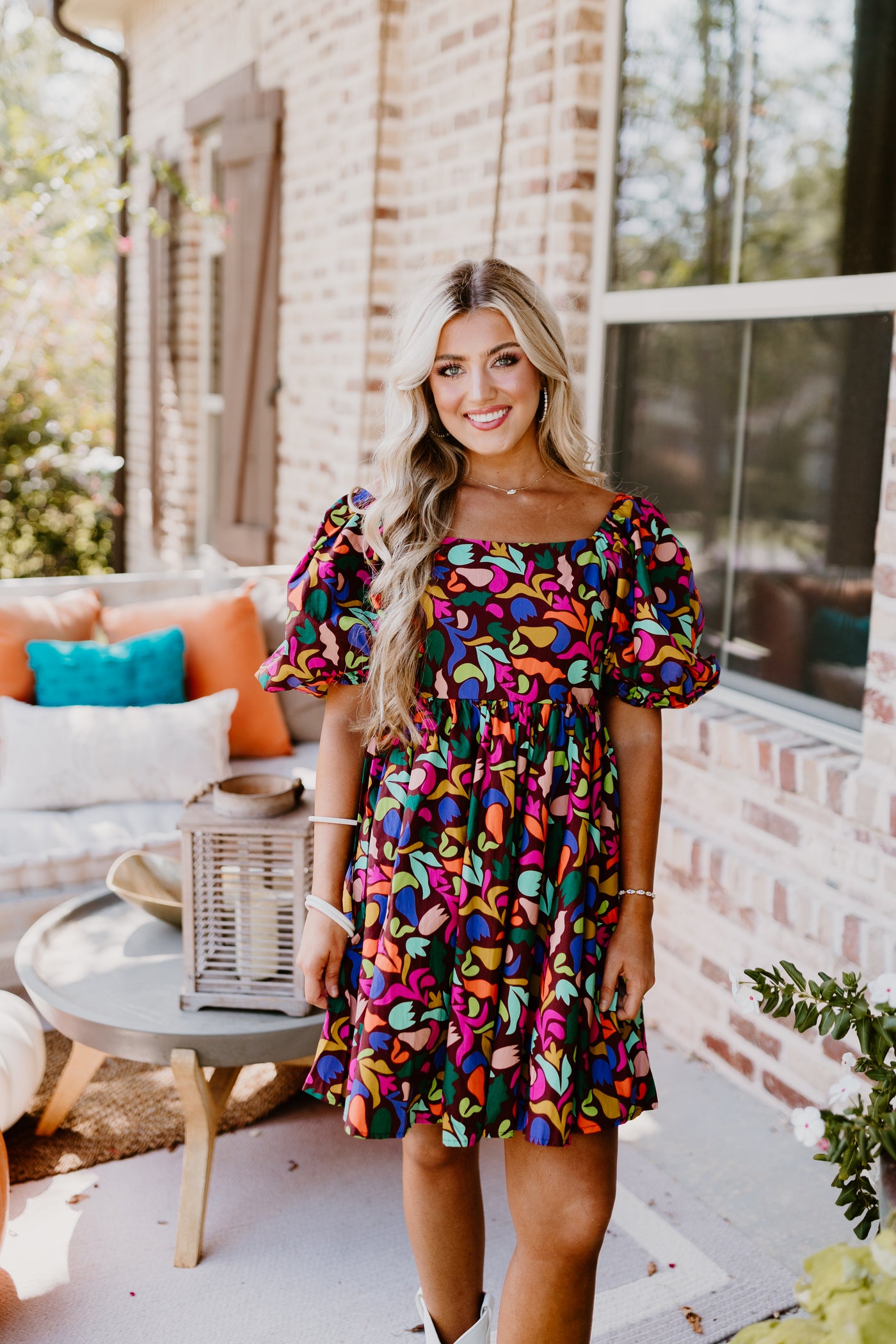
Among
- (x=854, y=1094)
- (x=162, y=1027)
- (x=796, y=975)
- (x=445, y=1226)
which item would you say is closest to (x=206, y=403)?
(x=162, y=1027)

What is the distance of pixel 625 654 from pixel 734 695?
133 centimetres

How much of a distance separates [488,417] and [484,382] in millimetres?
50

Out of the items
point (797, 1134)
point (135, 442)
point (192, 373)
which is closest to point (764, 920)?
point (797, 1134)

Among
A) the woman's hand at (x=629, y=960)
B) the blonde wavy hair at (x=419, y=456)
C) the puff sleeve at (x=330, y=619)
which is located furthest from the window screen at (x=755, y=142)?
the woman's hand at (x=629, y=960)

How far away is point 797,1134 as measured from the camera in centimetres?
139

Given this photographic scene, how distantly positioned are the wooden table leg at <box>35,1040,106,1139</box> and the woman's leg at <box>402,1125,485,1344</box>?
0.98 m

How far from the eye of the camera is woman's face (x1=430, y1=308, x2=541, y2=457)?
5.69 ft

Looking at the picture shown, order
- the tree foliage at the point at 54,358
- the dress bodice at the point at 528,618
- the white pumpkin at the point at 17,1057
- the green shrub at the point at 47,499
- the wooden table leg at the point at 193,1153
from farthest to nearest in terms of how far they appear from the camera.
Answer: the green shrub at the point at 47,499
the tree foliage at the point at 54,358
the white pumpkin at the point at 17,1057
the wooden table leg at the point at 193,1153
the dress bodice at the point at 528,618

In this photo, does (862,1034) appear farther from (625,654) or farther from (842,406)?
(842,406)

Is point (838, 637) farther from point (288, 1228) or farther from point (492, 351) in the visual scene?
point (288, 1228)

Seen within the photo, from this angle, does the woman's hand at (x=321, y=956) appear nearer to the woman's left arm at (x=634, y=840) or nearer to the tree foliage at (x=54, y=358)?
the woman's left arm at (x=634, y=840)

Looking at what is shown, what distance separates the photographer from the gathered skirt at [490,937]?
5.44 feet

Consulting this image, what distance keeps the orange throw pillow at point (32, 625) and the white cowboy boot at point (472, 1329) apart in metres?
2.04

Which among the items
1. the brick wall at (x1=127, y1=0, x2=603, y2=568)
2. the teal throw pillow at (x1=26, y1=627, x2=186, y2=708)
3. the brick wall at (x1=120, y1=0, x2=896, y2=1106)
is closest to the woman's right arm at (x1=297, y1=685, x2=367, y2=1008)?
the brick wall at (x1=120, y1=0, x2=896, y2=1106)
